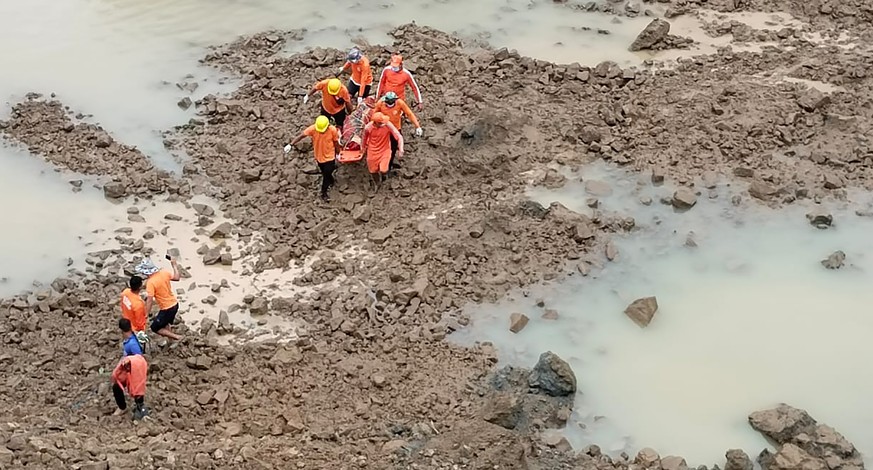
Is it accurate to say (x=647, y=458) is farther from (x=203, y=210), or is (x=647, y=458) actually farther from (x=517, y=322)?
(x=203, y=210)

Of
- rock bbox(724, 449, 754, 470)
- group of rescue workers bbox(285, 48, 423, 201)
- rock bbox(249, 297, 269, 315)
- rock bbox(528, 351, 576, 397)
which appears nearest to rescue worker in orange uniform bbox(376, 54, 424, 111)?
group of rescue workers bbox(285, 48, 423, 201)

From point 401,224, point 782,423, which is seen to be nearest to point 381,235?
point 401,224

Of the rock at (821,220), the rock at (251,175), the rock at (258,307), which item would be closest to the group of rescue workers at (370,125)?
the rock at (251,175)

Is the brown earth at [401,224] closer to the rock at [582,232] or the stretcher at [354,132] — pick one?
the rock at [582,232]

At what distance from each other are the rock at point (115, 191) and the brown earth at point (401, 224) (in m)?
0.04

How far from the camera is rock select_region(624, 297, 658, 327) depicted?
964cm

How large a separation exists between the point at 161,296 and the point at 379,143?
3551mm

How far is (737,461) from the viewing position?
7.87 metres

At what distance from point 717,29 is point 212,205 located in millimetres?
9082

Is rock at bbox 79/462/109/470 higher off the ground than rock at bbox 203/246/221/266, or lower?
higher

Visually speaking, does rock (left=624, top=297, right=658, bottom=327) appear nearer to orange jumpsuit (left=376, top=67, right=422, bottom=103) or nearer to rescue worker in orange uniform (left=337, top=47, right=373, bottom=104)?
orange jumpsuit (left=376, top=67, right=422, bottom=103)

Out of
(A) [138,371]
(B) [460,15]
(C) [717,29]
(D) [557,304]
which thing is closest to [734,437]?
(D) [557,304]

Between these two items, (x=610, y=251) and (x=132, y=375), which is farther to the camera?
(x=610, y=251)

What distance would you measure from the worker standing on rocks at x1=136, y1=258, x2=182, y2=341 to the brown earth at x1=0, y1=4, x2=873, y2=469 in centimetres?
30
